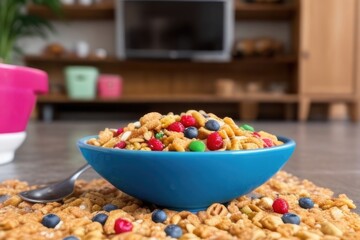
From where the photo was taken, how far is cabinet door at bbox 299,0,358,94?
10.7 ft

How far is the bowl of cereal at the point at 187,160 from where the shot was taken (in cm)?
57

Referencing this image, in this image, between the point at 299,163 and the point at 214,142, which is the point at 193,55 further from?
the point at 214,142

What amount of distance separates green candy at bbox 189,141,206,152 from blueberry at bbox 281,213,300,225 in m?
0.16

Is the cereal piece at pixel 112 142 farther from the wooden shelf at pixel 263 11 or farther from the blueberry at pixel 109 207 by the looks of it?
the wooden shelf at pixel 263 11

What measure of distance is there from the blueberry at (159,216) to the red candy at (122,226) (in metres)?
0.05

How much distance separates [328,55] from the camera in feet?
10.8

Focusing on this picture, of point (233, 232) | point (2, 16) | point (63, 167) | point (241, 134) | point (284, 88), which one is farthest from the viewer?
point (284, 88)

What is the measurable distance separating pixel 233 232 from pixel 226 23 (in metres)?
3.00

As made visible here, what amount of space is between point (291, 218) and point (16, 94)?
84 centimetres

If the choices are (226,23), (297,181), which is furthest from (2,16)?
(297,181)

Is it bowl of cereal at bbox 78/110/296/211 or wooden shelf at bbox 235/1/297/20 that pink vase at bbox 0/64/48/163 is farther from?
wooden shelf at bbox 235/1/297/20

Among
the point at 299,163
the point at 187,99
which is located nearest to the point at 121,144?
the point at 299,163

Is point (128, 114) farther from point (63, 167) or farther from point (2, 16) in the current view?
point (63, 167)

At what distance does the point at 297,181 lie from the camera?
0.94 m
